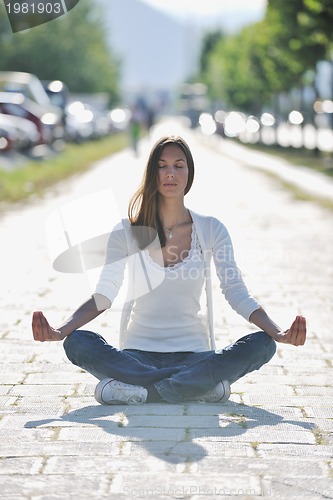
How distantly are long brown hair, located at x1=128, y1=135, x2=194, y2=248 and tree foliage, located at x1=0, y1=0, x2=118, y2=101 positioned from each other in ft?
161

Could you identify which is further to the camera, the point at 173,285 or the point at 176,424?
the point at 173,285

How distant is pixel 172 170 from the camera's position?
553 centimetres

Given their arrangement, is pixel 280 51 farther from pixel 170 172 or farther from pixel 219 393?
pixel 219 393

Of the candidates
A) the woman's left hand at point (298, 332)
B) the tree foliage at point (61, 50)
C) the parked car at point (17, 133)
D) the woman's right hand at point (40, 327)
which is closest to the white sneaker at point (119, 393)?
the woman's right hand at point (40, 327)

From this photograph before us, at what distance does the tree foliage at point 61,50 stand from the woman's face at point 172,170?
49280 mm

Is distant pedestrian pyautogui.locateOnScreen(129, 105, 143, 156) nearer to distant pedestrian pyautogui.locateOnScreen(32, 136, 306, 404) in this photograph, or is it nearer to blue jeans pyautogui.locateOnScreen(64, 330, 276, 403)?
distant pedestrian pyautogui.locateOnScreen(32, 136, 306, 404)

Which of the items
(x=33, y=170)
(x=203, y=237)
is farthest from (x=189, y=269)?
(x=33, y=170)

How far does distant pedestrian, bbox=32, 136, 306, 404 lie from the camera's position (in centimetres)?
546

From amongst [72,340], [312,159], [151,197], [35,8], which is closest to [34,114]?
[312,159]

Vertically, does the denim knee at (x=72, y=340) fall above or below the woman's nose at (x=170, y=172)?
below

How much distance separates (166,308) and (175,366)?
0.93 feet

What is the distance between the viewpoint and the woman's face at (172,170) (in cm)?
554

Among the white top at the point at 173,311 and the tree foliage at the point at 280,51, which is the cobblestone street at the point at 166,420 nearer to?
the white top at the point at 173,311

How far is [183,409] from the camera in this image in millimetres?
5465
